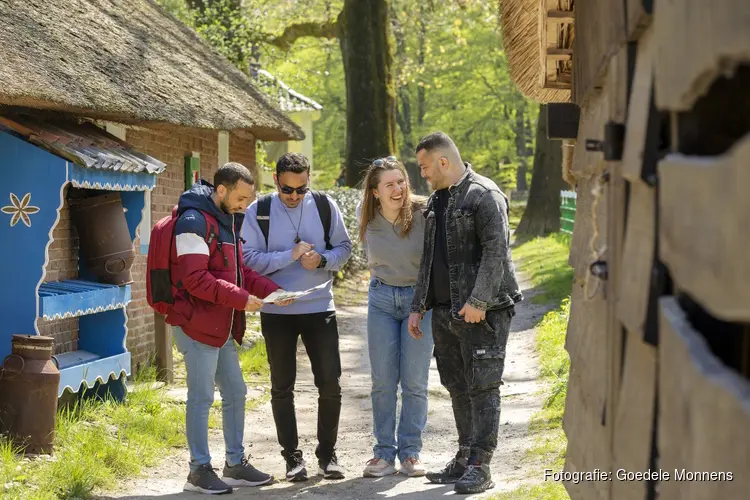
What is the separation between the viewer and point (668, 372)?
2.10 m

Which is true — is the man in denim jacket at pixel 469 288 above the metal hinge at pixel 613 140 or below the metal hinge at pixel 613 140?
below

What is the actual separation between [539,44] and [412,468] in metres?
2.62

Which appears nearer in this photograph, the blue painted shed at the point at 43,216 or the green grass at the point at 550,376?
the green grass at the point at 550,376

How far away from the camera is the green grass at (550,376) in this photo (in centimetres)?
571

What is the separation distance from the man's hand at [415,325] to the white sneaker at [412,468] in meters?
0.78

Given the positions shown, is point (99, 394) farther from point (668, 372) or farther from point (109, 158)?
point (668, 372)

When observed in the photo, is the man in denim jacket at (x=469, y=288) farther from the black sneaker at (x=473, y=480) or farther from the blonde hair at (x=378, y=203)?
the blonde hair at (x=378, y=203)

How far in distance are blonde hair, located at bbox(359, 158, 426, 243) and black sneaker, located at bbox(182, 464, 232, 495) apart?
162 cm

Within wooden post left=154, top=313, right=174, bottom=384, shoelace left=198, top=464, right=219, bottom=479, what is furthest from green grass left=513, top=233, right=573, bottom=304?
shoelace left=198, top=464, right=219, bottom=479

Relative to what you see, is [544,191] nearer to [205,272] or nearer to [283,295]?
[283,295]

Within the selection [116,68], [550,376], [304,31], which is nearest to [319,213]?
[116,68]

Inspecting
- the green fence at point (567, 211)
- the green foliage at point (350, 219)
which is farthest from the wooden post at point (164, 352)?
the green fence at point (567, 211)

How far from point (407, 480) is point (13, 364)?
2543 millimetres

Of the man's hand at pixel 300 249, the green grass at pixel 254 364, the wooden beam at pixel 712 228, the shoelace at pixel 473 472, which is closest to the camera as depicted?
the wooden beam at pixel 712 228
